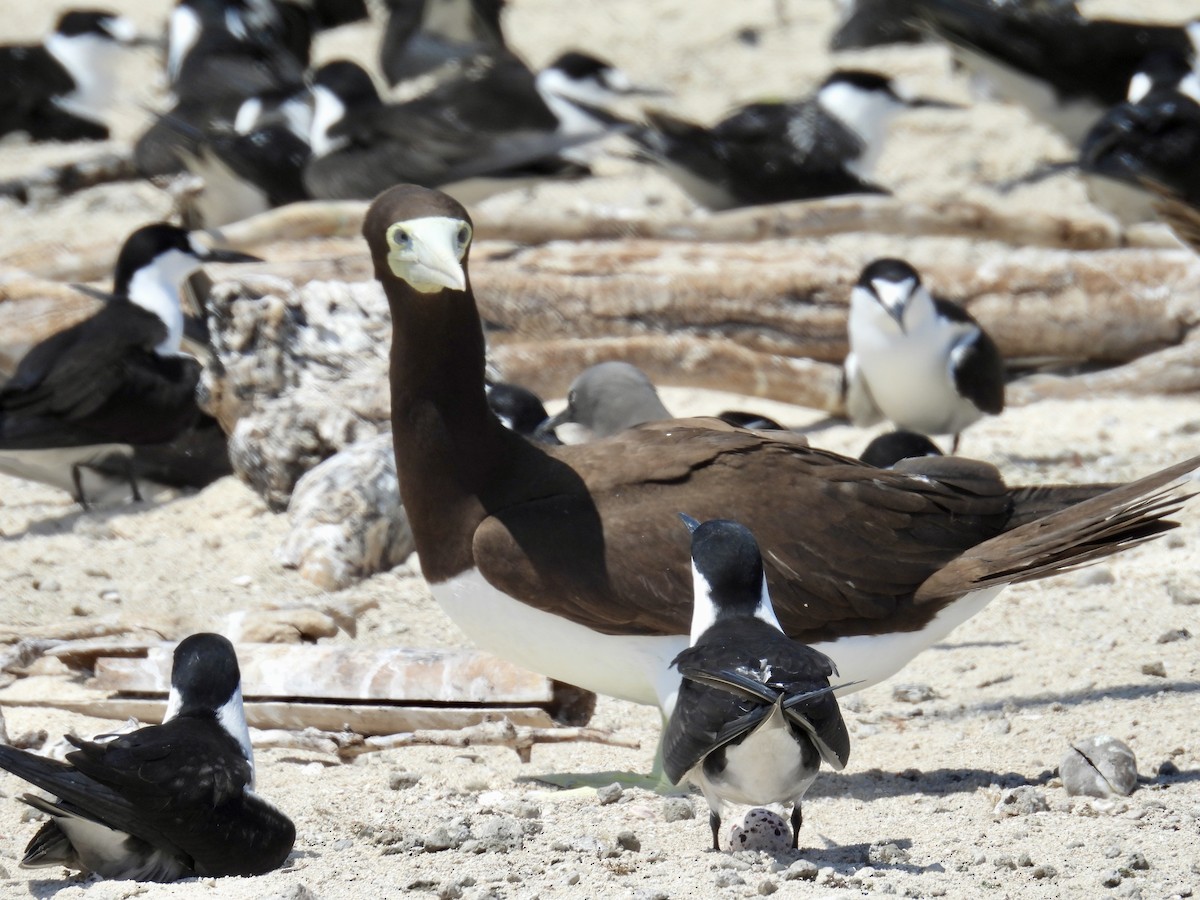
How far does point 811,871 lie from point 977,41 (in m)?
10.7

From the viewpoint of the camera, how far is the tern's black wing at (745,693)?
11.9 feet

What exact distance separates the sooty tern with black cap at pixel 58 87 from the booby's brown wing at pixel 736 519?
11804 millimetres

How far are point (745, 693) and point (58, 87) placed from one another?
1342 centimetres

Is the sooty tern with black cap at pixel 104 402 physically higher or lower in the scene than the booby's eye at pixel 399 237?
lower

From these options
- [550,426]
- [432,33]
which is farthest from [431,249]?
[432,33]

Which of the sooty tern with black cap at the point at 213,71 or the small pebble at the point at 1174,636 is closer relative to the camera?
the small pebble at the point at 1174,636

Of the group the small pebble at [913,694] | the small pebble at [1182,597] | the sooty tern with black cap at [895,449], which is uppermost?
the small pebble at [1182,597]

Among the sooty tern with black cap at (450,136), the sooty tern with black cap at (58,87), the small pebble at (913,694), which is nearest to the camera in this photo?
the small pebble at (913,694)

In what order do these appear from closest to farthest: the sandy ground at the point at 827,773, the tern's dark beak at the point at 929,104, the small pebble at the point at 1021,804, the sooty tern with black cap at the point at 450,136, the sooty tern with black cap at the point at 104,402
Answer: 1. the sandy ground at the point at 827,773
2. the small pebble at the point at 1021,804
3. the sooty tern with black cap at the point at 104,402
4. the sooty tern with black cap at the point at 450,136
5. the tern's dark beak at the point at 929,104

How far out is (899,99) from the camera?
14023 millimetres

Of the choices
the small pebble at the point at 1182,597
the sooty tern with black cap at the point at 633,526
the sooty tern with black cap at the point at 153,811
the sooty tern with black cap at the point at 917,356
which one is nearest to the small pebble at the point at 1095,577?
the small pebble at the point at 1182,597

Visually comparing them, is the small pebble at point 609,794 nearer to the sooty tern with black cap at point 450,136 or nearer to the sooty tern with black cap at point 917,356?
the sooty tern with black cap at point 917,356

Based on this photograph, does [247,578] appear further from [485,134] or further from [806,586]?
[485,134]

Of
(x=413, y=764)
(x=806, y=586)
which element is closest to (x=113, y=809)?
(x=413, y=764)
